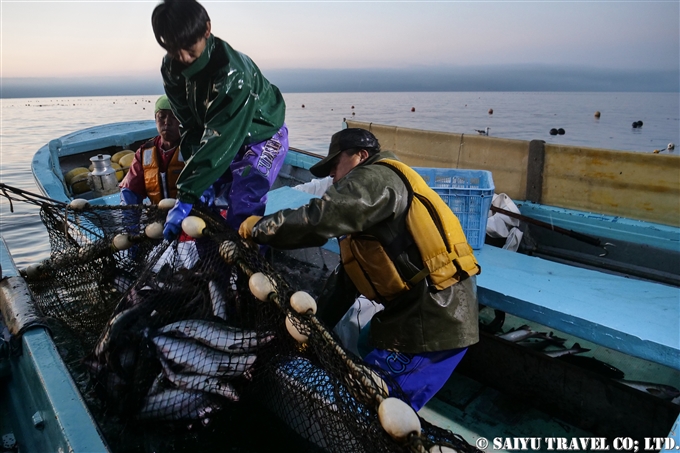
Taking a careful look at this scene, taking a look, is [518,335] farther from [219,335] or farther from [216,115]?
[216,115]

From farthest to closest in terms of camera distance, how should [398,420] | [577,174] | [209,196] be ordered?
[577,174]
[209,196]
[398,420]

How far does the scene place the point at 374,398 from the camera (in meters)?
1.92

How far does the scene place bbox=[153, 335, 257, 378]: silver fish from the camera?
8.64 feet

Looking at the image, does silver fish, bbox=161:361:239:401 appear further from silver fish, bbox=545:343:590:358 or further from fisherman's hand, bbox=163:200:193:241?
silver fish, bbox=545:343:590:358

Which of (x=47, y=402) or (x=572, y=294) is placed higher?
(x=572, y=294)

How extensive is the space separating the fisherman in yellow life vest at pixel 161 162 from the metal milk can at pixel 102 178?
2.73 meters

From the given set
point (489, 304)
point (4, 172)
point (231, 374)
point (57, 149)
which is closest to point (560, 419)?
point (489, 304)

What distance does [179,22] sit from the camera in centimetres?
281

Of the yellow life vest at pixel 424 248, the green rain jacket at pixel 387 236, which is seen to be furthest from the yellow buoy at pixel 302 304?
the yellow life vest at pixel 424 248

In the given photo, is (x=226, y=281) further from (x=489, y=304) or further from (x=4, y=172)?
(x=4, y=172)

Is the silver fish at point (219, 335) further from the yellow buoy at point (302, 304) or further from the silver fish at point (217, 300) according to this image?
the yellow buoy at point (302, 304)

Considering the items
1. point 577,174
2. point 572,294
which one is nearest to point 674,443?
point 572,294

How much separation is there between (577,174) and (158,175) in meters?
5.38

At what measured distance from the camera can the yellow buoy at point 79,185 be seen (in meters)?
7.42
